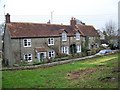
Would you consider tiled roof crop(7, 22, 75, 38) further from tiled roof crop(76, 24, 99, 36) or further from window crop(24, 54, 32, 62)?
tiled roof crop(76, 24, 99, 36)

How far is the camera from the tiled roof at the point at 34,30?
47.0 metres

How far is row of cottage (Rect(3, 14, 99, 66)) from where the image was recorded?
46219 millimetres

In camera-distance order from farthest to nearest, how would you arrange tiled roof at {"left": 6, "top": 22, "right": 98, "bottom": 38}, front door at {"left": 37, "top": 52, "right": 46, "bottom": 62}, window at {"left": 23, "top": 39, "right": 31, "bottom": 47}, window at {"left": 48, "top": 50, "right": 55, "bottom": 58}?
window at {"left": 48, "top": 50, "right": 55, "bottom": 58} < front door at {"left": 37, "top": 52, "right": 46, "bottom": 62} < window at {"left": 23, "top": 39, "right": 31, "bottom": 47} < tiled roof at {"left": 6, "top": 22, "right": 98, "bottom": 38}

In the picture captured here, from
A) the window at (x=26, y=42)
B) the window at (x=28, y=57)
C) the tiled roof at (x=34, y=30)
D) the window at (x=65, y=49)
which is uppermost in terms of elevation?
the tiled roof at (x=34, y=30)

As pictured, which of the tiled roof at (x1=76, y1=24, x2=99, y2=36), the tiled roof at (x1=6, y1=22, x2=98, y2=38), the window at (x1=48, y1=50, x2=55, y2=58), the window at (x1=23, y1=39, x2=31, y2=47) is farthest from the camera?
the tiled roof at (x1=76, y1=24, x2=99, y2=36)

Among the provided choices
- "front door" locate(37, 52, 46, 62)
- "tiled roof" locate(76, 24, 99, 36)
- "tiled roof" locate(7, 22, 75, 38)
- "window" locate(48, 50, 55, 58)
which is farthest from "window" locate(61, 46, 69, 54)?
"tiled roof" locate(76, 24, 99, 36)

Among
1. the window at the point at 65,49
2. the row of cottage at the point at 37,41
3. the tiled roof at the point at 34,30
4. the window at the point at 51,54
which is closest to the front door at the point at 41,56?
the row of cottage at the point at 37,41

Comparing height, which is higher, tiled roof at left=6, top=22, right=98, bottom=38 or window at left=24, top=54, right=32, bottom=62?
tiled roof at left=6, top=22, right=98, bottom=38

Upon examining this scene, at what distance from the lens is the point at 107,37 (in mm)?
85125

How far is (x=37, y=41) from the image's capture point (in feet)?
161

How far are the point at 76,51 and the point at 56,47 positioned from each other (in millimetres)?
6660

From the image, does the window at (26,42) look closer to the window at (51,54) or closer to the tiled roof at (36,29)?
the tiled roof at (36,29)

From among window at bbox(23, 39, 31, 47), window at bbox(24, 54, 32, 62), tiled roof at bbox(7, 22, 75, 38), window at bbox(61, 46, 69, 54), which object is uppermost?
tiled roof at bbox(7, 22, 75, 38)

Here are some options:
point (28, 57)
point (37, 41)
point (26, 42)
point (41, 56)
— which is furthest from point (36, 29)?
point (28, 57)
